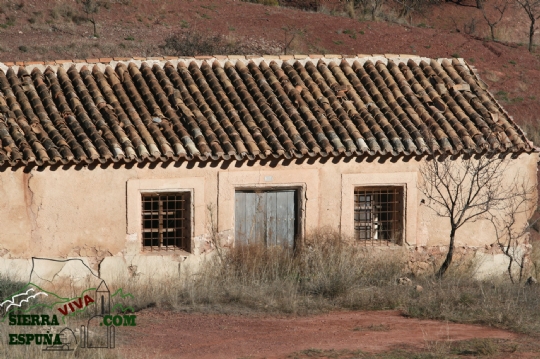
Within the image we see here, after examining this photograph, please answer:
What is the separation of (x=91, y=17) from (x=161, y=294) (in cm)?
2409

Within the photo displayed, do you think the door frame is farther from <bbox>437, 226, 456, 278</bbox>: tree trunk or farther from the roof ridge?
the roof ridge

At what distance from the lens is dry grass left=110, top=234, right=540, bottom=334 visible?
12.1 m

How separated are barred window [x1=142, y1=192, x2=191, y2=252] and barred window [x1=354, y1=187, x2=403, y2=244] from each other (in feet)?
10.3

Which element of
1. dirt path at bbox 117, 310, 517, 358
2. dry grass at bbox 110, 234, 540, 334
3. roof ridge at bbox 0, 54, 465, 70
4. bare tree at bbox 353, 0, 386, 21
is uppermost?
bare tree at bbox 353, 0, 386, 21

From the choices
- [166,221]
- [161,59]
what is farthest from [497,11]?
[166,221]

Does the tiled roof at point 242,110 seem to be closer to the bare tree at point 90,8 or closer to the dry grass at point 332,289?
the dry grass at point 332,289

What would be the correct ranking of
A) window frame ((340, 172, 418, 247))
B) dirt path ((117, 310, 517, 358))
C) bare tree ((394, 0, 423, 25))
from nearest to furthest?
dirt path ((117, 310, 517, 358)) → window frame ((340, 172, 418, 247)) → bare tree ((394, 0, 423, 25))

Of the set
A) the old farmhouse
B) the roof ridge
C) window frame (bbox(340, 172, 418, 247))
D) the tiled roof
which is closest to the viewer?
the old farmhouse

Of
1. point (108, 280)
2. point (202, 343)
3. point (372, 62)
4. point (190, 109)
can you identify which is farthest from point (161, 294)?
point (372, 62)

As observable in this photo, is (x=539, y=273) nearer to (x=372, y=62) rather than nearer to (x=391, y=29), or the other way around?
(x=372, y=62)

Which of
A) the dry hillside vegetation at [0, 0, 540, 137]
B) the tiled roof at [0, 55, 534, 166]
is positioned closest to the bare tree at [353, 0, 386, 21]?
the dry hillside vegetation at [0, 0, 540, 137]

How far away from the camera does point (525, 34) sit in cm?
4466

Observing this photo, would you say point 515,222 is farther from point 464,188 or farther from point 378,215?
point 378,215

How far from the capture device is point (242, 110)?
15219 millimetres
